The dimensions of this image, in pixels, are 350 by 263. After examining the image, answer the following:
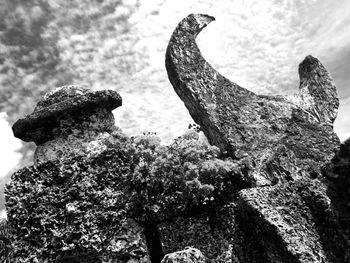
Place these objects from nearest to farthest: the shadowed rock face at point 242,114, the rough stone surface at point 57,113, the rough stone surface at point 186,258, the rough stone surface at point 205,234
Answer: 1. the rough stone surface at point 186,258
2. the rough stone surface at point 205,234
3. the rough stone surface at point 57,113
4. the shadowed rock face at point 242,114

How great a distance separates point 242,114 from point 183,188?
9.21ft

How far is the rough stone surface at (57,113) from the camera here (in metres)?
6.39

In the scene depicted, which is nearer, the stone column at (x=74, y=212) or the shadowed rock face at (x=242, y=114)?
the stone column at (x=74, y=212)

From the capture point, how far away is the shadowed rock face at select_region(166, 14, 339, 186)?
7566 millimetres

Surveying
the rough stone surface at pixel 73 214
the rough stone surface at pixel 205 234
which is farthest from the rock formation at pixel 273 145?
the rough stone surface at pixel 73 214

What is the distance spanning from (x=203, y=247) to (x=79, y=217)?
1853 mm

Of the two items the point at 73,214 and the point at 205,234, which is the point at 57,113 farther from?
the point at 205,234

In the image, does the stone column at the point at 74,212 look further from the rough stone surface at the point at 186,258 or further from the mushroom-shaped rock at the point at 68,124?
the mushroom-shaped rock at the point at 68,124

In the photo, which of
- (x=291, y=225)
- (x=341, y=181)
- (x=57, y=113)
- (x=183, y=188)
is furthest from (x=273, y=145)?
(x=57, y=113)

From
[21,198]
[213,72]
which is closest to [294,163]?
[213,72]

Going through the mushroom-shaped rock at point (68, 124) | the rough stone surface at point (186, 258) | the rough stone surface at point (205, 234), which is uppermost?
the mushroom-shaped rock at point (68, 124)

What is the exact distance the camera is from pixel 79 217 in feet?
14.8

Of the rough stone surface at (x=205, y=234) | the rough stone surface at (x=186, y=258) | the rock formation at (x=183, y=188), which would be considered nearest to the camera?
the rough stone surface at (x=186, y=258)

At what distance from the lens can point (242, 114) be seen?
8148 millimetres
